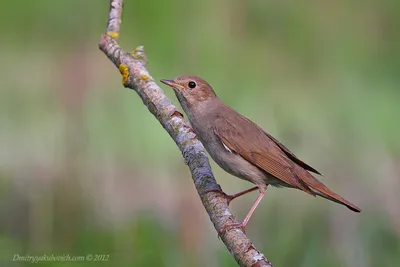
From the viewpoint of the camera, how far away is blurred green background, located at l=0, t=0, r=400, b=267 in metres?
7.35

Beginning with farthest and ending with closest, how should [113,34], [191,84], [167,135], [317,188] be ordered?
[167,135]
[113,34]
[191,84]
[317,188]

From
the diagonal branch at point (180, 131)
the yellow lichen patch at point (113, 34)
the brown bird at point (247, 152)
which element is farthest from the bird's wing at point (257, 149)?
the yellow lichen patch at point (113, 34)

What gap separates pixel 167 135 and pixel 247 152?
87.3 inches

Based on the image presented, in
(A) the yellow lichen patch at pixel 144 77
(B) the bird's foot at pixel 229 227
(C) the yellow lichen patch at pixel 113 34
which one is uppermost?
(C) the yellow lichen patch at pixel 113 34

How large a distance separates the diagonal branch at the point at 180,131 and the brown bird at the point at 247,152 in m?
0.10

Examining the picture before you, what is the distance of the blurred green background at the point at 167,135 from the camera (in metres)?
7.35

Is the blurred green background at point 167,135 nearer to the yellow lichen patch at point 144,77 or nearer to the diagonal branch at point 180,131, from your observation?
the diagonal branch at point 180,131

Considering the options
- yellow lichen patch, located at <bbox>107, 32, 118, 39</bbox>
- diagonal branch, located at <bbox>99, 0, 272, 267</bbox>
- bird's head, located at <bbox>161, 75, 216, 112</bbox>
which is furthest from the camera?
yellow lichen patch, located at <bbox>107, 32, 118, 39</bbox>

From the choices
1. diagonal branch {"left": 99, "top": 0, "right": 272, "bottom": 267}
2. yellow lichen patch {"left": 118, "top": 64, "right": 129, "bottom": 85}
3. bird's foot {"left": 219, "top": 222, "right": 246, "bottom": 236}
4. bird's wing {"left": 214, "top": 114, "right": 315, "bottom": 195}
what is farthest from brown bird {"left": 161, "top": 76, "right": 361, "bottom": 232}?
bird's foot {"left": 219, "top": 222, "right": 246, "bottom": 236}

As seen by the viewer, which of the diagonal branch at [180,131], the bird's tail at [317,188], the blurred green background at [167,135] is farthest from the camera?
the blurred green background at [167,135]

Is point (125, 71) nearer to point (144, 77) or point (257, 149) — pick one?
point (144, 77)

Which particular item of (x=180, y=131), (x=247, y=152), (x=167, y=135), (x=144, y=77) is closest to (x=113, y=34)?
(x=144, y=77)

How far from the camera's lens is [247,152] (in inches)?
252

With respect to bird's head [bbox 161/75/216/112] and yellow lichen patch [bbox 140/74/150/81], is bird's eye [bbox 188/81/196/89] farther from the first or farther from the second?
yellow lichen patch [bbox 140/74/150/81]
